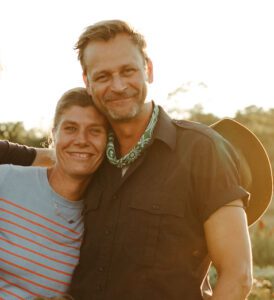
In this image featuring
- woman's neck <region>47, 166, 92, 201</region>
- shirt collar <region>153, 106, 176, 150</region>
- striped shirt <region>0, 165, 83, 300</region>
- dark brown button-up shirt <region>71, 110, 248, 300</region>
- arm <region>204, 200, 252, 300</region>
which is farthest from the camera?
woman's neck <region>47, 166, 92, 201</region>

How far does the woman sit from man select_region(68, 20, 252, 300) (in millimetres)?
136

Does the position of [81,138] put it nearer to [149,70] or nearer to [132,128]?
[132,128]

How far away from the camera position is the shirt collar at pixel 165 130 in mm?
3857

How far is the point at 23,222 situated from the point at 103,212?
1.85 ft

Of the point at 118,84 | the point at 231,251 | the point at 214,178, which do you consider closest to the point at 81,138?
the point at 118,84

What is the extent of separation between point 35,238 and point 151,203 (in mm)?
849

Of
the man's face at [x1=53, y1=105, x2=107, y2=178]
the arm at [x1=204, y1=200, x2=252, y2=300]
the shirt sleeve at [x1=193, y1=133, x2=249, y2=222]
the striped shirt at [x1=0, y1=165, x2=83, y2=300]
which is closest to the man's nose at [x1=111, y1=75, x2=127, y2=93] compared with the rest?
the man's face at [x1=53, y1=105, x2=107, y2=178]

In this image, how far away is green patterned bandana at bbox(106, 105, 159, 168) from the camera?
12.9 feet

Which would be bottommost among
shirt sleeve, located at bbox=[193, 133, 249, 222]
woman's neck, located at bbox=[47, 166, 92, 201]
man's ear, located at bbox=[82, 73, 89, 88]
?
woman's neck, located at bbox=[47, 166, 92, 201]

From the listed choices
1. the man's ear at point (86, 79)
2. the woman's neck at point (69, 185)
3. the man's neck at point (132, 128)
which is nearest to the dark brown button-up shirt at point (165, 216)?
the man's neck at point (132, 128)

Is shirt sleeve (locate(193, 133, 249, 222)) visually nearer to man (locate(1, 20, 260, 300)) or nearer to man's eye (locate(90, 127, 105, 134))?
man (locate(1, 20, 260, 300))

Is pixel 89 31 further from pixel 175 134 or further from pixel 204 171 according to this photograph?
pixel 204 171

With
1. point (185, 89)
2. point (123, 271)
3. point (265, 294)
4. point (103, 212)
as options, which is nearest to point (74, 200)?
point (103, 212)

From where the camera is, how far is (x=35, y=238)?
4242 mm
